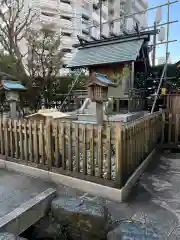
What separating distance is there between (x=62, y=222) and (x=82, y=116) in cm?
581

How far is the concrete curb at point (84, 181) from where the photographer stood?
323cm

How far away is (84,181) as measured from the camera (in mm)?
3557

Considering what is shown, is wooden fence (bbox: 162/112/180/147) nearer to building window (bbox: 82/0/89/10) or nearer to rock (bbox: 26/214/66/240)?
rock (bbox: 26/214/66/240)

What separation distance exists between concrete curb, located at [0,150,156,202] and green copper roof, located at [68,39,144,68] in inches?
274

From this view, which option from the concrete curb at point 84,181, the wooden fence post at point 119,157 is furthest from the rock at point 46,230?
the wooden fence post at point 119,157

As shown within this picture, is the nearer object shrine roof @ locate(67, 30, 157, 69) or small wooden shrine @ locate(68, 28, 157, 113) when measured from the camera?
small wooden shrine @ locate(68, 28, 157, 113)

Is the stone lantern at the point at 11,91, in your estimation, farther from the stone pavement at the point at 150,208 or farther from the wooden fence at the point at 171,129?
the wooden fence at the point at 171,129

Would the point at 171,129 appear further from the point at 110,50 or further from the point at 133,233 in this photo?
the point at 110,50

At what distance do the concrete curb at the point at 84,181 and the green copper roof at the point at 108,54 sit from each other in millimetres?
6972

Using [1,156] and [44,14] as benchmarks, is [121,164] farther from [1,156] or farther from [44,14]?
[44,14]

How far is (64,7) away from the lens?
128ft

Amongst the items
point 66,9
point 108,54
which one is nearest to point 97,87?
point 108,54

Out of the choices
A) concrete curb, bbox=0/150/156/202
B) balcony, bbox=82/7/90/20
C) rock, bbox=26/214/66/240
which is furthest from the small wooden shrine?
balcony, bbox=82/7/90/20

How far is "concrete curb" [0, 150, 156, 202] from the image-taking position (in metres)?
3.23
